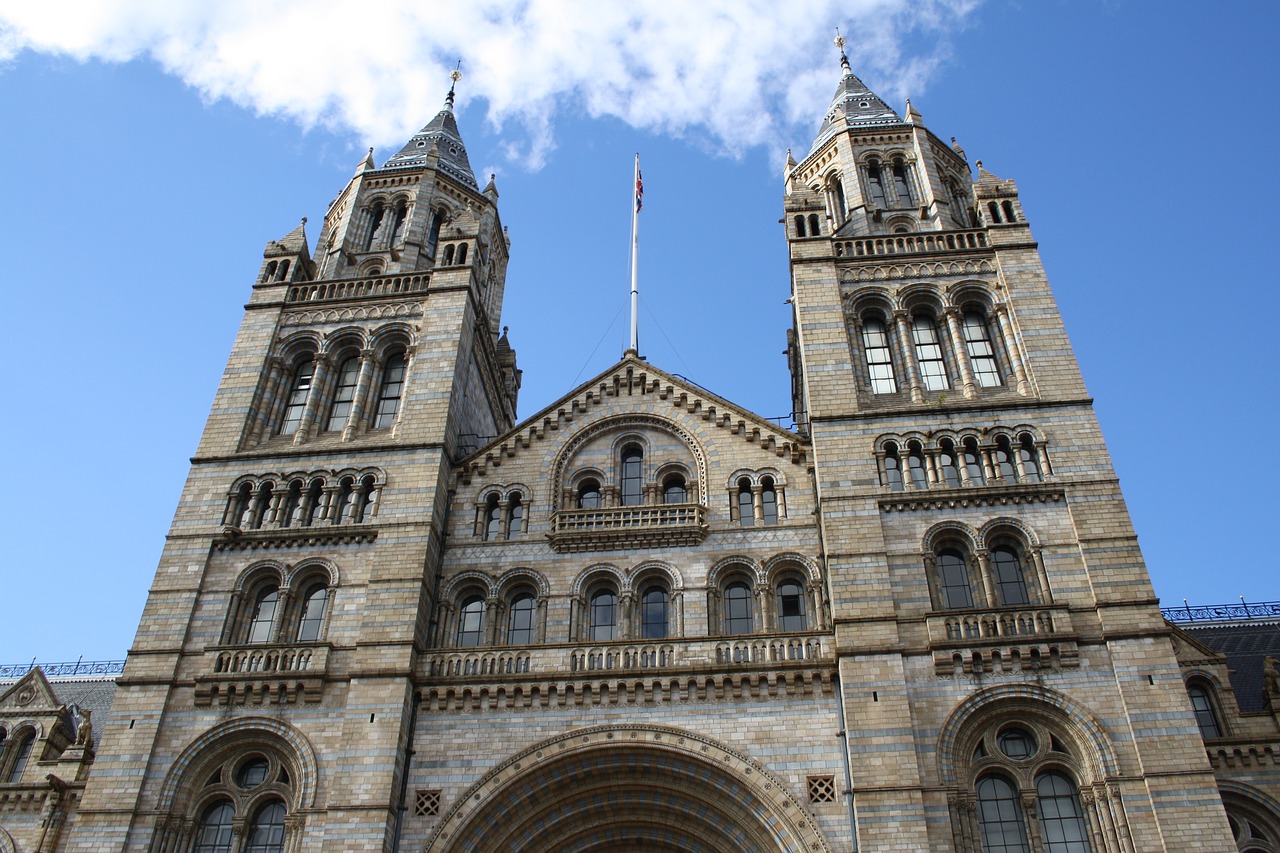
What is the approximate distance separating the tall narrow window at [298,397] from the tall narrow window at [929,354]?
17.9 m

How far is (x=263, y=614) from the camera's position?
2756cm

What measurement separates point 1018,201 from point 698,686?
60.4 ft

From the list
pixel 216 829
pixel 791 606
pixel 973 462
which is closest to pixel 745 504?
pixel 791 606

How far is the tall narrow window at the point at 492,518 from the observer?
28734 millimetres

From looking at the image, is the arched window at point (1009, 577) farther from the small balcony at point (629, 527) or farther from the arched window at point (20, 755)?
the arched window at point (20, 755)

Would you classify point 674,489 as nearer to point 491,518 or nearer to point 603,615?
point 603,615

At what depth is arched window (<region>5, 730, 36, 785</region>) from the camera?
101 feet

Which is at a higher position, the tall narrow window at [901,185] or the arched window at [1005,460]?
the tall narrow window at [901,185]

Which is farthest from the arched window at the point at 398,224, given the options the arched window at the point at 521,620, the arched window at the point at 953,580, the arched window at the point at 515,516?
A: the arched window at the point at 953,580

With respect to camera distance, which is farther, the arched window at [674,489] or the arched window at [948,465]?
the arched window at [674,489]

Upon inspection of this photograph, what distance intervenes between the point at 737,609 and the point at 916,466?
589cm

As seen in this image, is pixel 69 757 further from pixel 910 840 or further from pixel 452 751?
pixel 910 840

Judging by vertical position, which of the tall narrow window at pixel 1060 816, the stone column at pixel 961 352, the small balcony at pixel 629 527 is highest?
the stone column at pixel 961 352

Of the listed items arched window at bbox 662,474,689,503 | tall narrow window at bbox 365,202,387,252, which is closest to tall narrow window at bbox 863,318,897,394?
arched window at bbox 662,474,689,503
